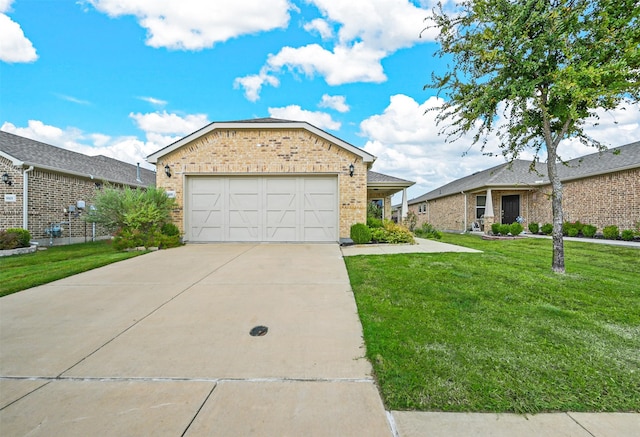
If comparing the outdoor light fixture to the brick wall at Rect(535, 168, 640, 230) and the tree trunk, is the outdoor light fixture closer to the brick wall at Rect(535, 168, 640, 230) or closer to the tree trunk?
the tree trunk

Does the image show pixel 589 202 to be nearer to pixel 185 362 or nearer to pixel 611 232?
pixel 611 232

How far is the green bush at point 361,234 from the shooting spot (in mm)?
10031

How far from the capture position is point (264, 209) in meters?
10.8

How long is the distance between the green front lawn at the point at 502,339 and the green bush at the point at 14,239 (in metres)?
11.1

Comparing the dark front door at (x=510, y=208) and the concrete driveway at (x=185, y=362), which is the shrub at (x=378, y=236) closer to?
the concrete driveway at (x=185, y=362)

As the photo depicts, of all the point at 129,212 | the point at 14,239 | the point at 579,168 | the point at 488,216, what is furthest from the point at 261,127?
the point at 579,168

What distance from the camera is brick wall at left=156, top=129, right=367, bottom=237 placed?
10602mm

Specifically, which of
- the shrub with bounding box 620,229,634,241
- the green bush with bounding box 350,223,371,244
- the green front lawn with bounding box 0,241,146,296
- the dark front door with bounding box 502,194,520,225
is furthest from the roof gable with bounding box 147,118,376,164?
the dark front door with bounding box 502,194,520,225

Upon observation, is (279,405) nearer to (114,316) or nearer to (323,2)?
(114,316)

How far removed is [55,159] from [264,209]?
9781mm

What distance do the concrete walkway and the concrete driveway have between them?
0.03 ft

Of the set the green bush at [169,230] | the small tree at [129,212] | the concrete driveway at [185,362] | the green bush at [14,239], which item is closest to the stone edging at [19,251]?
the green bush at [14,239]

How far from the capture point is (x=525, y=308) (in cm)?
374

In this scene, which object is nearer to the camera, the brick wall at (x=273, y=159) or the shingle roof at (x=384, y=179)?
the brick wall at (x=273, y=159)
